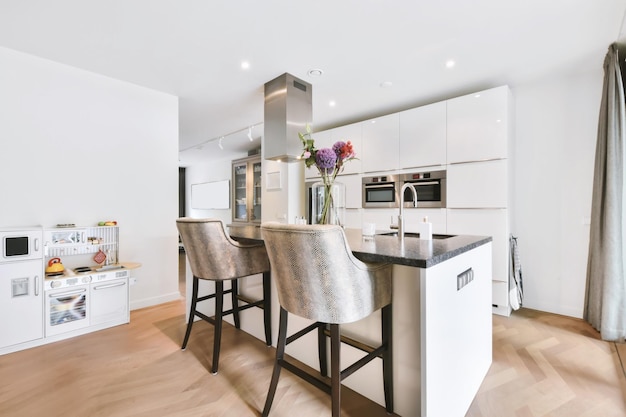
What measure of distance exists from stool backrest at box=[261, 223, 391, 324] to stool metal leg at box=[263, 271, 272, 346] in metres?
0.84

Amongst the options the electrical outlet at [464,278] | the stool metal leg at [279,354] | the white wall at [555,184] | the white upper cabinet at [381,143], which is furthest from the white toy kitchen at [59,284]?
the white wall at [555,184]

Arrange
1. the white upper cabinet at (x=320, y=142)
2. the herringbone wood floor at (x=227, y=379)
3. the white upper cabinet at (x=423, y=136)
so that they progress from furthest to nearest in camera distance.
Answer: the white upper cabinet at (x=320, y=142) → the white upper cabinet at (x=423, y=136) → the herringbone wood floor at (x=227, y=379)

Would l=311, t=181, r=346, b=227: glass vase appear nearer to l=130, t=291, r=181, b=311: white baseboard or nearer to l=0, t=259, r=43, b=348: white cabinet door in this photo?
l=0, t=259, r=43, b=348: white cabinet door

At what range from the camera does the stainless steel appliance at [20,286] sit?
2170mm

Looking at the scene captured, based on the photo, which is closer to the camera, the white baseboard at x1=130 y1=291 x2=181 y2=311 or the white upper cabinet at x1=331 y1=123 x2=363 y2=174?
the white baseboard at x1=130 y1=291 x2=181 y2=311

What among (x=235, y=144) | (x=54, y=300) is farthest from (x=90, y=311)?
(x=235, y=144)

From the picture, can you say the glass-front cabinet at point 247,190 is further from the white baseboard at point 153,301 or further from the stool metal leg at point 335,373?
the stool metal leg at point 335,373

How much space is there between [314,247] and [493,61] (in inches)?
102

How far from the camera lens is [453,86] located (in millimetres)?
3082

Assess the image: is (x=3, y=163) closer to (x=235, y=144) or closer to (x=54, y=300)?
(x=54, y=300)

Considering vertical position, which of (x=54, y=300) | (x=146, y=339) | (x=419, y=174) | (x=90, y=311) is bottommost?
(x=146, y=339)

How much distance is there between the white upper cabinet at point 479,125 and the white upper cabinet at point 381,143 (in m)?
0.64

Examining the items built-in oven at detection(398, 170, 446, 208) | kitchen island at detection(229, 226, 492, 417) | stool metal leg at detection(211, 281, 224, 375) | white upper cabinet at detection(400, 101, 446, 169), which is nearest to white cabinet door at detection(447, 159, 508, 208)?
built-in oven at detection(398, 170, 446, 208)

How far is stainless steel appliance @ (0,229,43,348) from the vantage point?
2170 millimetres
